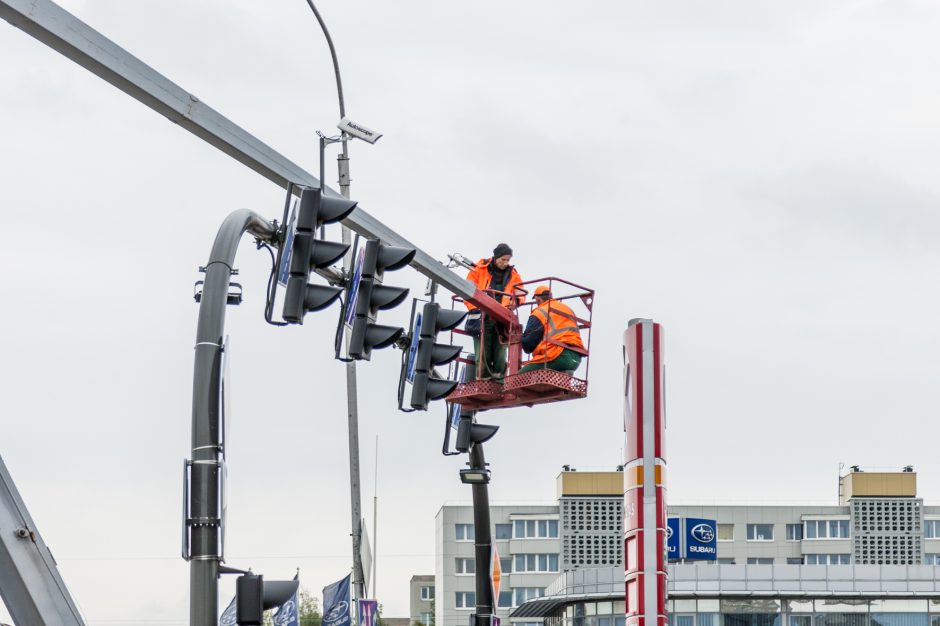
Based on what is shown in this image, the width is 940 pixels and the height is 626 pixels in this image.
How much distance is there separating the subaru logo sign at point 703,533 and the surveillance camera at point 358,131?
5384 cm

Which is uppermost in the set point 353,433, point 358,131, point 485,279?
point 358,131

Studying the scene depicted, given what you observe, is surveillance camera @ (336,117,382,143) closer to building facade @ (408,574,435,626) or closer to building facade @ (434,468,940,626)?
building facade @ (434,468,940,626)

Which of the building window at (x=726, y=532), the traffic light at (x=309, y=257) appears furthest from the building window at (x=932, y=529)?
the traffic light at (x=309, y=257)

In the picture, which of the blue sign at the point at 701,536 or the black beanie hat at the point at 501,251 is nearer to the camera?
the black beanie hat at the point at 501,251

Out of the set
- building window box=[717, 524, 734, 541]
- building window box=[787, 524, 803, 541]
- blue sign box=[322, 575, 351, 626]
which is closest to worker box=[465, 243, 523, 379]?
blue sign box=[322, 575, 351, 626]

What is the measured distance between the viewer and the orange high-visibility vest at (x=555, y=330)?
18.6 metres

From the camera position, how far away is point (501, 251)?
1975 centimetres

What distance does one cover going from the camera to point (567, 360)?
18.8 meters

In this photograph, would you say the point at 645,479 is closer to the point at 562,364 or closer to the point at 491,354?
the point at 562,364

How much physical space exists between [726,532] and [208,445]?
330ft

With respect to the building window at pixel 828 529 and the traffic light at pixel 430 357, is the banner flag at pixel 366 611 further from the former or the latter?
the building window at pixel 828 529

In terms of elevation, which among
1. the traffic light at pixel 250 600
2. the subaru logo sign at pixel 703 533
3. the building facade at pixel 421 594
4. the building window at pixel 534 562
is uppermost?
the subaru logo sign at pixel 703 533

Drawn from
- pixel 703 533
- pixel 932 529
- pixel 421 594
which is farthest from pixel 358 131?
pixel 421 594

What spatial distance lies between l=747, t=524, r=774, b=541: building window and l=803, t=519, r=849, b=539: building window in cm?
230
